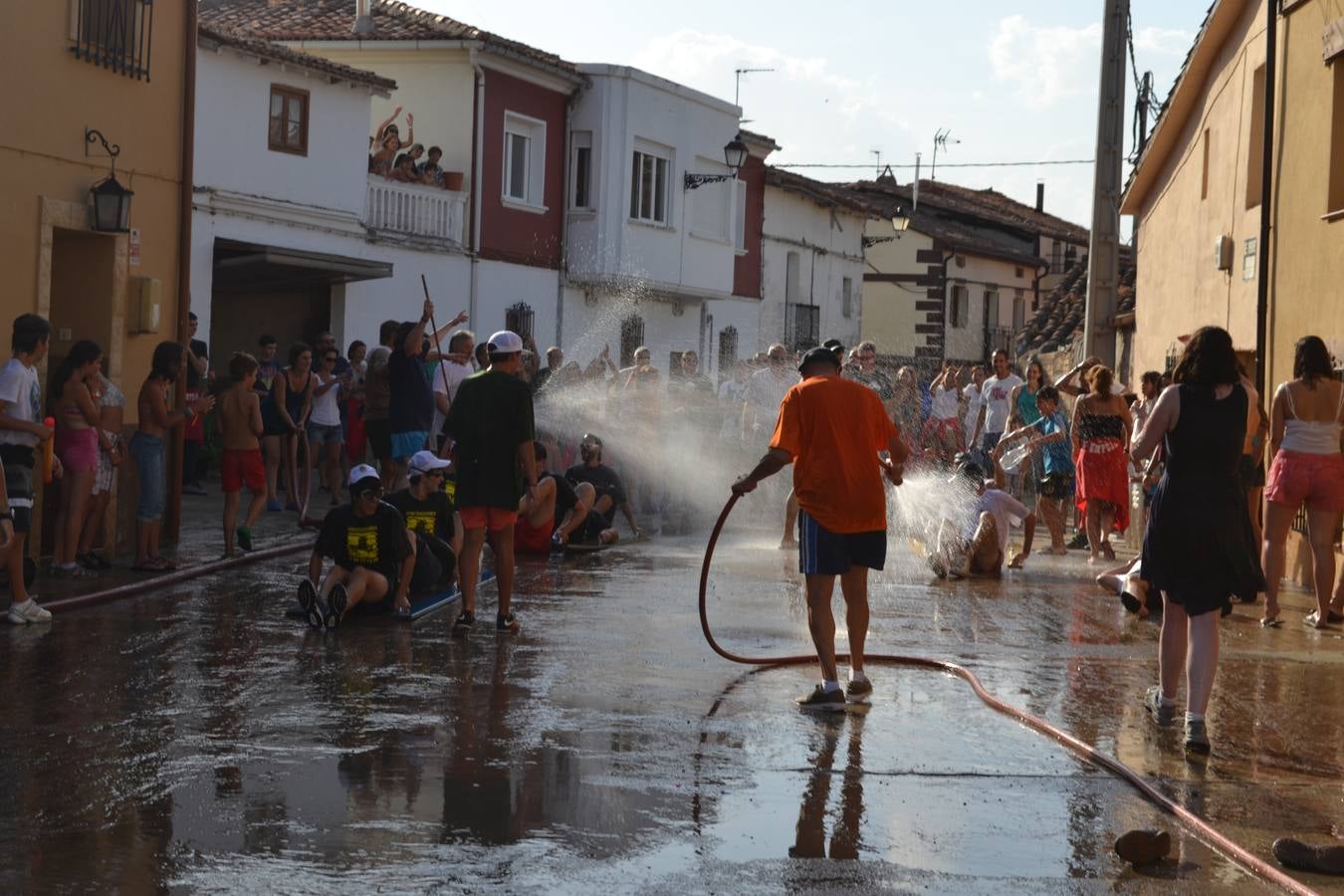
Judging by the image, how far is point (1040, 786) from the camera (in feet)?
22.7

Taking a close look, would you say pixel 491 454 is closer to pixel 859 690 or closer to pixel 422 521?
pixel 422 521

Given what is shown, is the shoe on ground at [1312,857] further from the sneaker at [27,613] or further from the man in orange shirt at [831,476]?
the sneaker at [27,613]

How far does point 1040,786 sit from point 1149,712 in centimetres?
176

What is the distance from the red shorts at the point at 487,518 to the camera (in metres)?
10.8

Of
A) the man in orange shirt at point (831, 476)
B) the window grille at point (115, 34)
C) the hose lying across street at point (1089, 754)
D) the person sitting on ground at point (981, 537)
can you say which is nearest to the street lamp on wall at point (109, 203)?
the window grille at point (115, 34)

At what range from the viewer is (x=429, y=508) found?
11.9 m

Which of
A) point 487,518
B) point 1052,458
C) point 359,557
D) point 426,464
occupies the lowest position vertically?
point 359,557

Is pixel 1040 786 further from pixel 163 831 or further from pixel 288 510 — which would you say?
pixel 288 510

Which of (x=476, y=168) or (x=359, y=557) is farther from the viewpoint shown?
(x=476, y=168)

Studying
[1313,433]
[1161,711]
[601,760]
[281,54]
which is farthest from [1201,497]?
[281,54]


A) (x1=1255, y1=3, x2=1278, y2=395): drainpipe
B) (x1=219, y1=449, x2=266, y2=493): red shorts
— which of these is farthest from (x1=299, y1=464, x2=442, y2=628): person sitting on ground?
(x1=1255, y1=3, x2=1278, y2=395): drainpipe

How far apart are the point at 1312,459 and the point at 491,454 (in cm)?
520

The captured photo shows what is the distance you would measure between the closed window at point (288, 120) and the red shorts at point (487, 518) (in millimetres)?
16029

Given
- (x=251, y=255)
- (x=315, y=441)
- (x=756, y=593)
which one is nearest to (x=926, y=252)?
(x=251, y=255)
